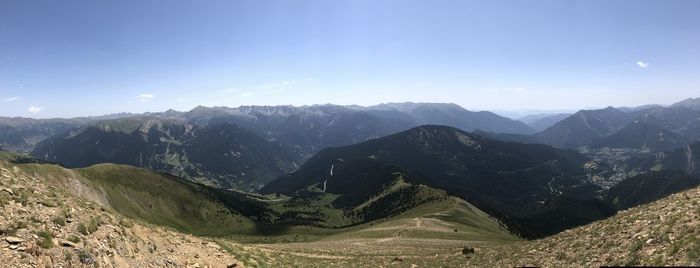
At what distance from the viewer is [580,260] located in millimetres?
28578

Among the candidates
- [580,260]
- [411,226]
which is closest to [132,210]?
[411,226]

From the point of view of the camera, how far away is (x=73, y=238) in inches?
965

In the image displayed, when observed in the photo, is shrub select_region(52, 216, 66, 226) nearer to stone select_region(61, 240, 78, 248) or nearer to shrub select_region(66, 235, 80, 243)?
shrub select_region(66, 235, 80, 243)

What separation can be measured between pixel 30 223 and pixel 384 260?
38.1m

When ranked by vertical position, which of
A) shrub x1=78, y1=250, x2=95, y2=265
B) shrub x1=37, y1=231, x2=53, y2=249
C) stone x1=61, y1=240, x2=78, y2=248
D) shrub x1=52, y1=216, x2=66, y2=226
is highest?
shrub x1=52, y1=216, x2=66, y2=226

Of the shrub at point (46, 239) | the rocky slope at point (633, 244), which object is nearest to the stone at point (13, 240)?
the shrub at point (46, 239)

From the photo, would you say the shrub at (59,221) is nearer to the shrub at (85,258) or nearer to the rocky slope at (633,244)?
the shrub at (85,258)

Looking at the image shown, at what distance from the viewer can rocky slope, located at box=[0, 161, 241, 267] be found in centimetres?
2200

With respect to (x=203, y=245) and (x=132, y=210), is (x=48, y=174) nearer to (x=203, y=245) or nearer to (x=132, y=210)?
(x=132, y=210)

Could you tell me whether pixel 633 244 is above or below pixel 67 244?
below

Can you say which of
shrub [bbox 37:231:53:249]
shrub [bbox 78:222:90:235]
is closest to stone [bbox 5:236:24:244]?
shrub [bbox 37:231:53:249]

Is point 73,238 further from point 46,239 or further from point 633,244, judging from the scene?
point 633,244

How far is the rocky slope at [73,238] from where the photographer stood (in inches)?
866

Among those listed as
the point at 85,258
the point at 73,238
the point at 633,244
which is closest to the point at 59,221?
the point at 73,238
